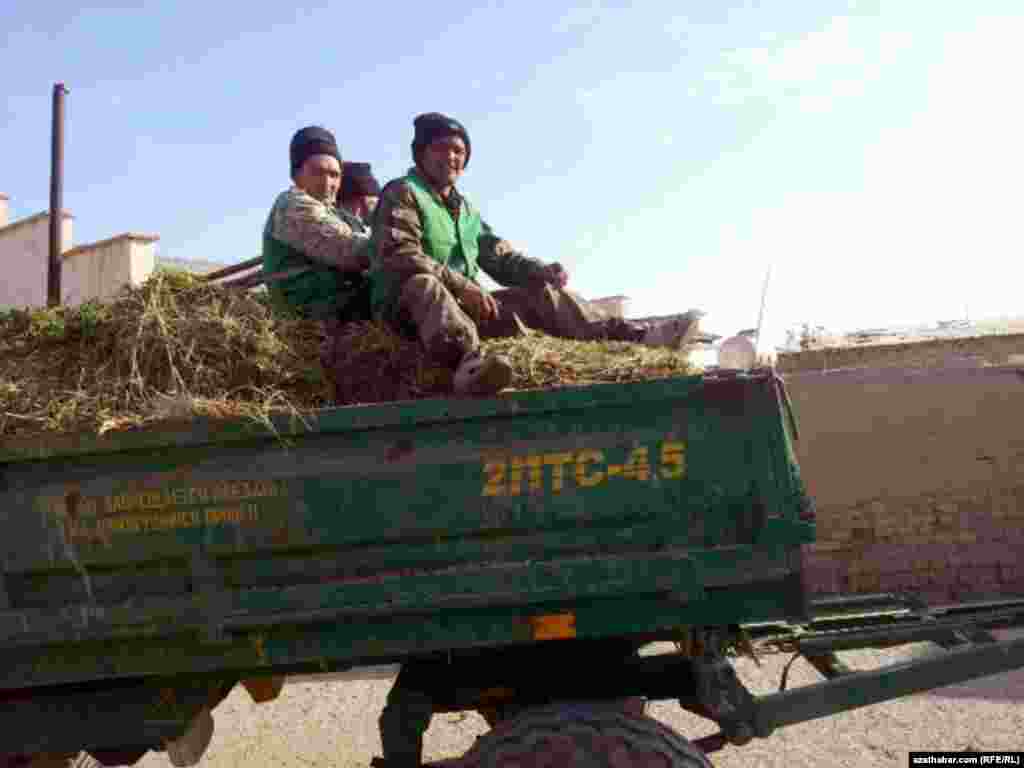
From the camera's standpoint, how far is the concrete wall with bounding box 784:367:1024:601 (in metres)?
7.98

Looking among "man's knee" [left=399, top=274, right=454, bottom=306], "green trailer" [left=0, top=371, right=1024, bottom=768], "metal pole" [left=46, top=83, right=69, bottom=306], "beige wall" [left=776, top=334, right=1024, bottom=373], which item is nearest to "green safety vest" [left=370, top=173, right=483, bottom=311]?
"man's knee" [left=399, top=274, right=454, bottom=306]

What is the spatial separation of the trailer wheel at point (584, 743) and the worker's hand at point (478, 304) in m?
1.51

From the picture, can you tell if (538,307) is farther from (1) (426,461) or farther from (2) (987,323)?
(2) (987,323)

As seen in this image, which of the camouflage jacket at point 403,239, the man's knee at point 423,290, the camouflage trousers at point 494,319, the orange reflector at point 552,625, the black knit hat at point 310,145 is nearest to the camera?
the orange reflector at point 552,625

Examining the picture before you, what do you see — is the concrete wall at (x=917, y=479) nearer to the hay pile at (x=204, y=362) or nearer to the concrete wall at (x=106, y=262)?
the hay pile at (x=204, y=362)

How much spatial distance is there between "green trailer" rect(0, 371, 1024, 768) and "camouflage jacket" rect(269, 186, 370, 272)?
1.15 m

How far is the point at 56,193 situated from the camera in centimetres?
799

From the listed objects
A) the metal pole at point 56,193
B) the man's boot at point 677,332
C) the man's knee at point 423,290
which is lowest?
the man's boot at point 677,332

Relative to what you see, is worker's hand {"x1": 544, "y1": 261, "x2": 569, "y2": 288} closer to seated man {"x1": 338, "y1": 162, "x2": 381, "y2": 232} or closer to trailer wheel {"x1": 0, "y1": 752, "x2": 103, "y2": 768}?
seated man {"x1": 338, "y1": 162, "x2": 381, "y2": 232}

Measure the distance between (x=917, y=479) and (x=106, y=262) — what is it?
10.1 m

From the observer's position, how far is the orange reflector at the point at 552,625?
2920 mm

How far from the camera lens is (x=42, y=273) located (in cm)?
1412

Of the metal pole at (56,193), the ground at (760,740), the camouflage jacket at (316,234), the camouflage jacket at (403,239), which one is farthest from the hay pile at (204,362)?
the metal pole at (56,193)

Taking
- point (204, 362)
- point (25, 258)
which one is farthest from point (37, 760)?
point (25, 258)
